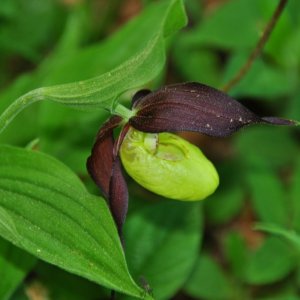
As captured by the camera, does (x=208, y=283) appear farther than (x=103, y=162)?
Yes

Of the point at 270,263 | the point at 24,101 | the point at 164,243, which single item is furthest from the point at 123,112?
the point at 270,263

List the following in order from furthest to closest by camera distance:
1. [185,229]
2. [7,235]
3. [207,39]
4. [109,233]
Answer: [207,39], [185,229], [109,233], [7,235]

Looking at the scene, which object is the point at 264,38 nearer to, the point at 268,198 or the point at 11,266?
the point at 268,198

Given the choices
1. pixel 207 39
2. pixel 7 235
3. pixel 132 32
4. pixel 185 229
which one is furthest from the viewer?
pixel 207 39

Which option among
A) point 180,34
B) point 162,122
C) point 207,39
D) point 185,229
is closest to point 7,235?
point 162,122

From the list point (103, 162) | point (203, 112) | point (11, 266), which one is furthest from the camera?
point (11, 266)

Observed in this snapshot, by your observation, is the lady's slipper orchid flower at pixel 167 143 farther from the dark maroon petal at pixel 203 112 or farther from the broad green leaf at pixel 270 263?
the broad green leaf at pixel 270 263

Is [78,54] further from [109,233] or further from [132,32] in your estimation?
[109,233]
